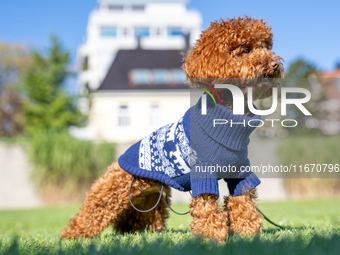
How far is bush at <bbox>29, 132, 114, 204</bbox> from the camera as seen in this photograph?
14312mm

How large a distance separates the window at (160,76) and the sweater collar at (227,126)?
2756cm

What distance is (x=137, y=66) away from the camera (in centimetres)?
3192

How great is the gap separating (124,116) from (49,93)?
609 centimetres

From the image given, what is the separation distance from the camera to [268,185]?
627 inches

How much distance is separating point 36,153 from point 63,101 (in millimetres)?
12854

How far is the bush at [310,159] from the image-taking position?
1495 centimetres

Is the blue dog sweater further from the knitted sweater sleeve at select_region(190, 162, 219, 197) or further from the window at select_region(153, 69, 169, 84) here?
the window at select_region(153, 69, 169, 84)

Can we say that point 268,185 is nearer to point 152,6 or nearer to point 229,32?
point 229,32

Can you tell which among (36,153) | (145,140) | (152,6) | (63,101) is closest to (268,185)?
(36,153)

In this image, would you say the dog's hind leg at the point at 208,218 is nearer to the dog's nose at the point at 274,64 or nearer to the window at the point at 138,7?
the dog's nose at the point at 274,64

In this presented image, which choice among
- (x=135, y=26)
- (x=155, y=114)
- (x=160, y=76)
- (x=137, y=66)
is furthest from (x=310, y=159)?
(x=135, y=26)

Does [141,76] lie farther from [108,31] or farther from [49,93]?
[108,31]

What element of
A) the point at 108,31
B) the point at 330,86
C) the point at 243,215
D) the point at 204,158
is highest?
the point at 108,31

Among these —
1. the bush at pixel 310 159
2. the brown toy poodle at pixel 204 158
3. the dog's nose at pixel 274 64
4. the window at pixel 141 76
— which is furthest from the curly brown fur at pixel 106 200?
the window at pixel 141 76
